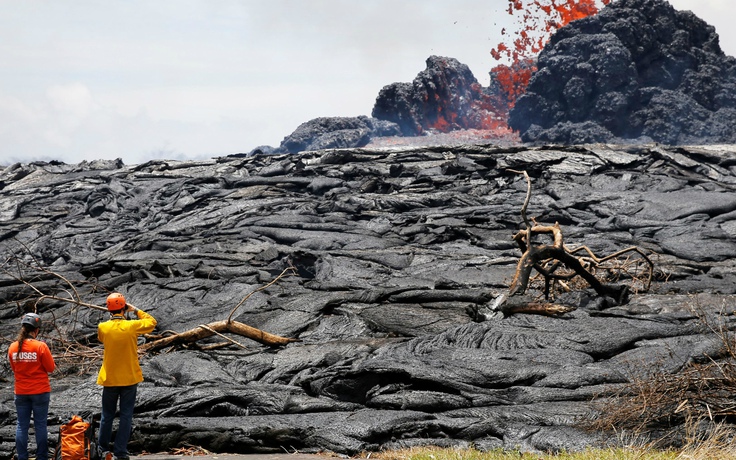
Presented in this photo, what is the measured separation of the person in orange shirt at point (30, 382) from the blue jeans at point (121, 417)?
2.03ft

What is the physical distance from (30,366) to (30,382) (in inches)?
7.0

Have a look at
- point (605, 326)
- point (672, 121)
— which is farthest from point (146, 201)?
point (672, 121)

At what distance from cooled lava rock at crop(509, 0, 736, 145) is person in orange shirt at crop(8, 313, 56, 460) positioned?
4527cm

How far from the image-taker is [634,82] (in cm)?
5025

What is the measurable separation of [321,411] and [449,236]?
14148mm

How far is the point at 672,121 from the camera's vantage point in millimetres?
49031

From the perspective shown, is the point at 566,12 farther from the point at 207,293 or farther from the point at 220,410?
the point at 220,410

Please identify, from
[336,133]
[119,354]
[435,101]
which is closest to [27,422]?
[119,354]

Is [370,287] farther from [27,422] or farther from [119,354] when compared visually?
[27,422]

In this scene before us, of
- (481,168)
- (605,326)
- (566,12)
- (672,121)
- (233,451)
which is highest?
(566,12)

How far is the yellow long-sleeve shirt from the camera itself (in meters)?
7.33

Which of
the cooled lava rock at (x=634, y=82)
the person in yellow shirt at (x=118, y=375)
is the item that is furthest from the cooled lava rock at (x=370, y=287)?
the cooled lava rock at (x=634, y=82)

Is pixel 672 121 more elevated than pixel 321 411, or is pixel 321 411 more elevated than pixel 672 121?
pixel 672 121

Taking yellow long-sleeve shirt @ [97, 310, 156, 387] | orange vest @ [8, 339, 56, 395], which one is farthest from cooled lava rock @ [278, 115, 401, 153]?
orange vest @ [8, 339, 56, 395]
